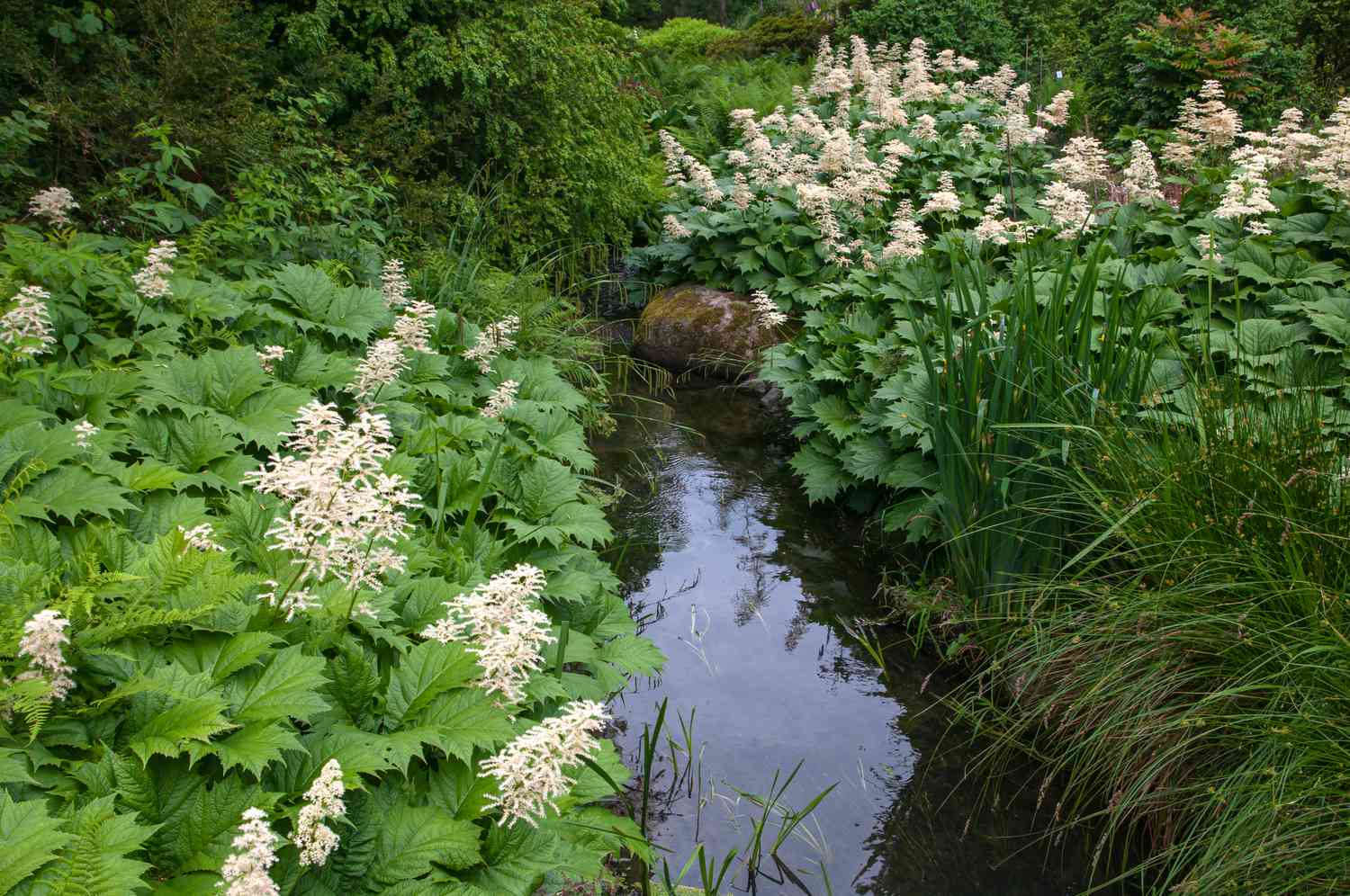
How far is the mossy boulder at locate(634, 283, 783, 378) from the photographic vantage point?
327 inches

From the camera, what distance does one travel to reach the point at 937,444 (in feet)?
14.0

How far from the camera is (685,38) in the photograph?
20125mm

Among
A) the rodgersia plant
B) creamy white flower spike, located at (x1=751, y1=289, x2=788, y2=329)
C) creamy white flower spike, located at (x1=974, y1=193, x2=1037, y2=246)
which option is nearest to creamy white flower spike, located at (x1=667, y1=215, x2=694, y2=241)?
the rodgersia plant

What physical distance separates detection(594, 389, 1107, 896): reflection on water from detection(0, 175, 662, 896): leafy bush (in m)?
0.66

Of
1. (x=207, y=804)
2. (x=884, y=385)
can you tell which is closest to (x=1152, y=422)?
(x=884, y=385)

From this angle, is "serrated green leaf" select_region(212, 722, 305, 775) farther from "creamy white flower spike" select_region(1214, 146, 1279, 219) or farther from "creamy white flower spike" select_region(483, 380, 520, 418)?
"creamy white flower spike" select_region(1214, 146, 1279, 219)

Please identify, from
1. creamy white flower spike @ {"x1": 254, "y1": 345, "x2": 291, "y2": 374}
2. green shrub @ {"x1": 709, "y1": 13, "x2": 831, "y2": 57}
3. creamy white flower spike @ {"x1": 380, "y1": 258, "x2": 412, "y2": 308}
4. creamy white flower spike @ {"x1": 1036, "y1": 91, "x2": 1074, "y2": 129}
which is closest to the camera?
creamy white flower spike @ {"x1": 254, "y1": 345, "x2": 291, "y2": 374}

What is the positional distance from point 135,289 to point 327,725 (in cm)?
275

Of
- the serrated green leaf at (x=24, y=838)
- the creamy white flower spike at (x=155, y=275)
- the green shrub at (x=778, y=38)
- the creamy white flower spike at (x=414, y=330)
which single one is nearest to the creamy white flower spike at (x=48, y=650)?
the serrated green leaf at (x=24, y=838)

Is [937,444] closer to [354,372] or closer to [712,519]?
[712,519]

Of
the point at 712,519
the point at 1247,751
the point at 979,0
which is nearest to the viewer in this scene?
the point at 1247,751

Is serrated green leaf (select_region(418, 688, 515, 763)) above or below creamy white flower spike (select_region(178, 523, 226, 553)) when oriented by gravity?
below

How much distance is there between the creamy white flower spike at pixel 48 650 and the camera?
6.22 feet

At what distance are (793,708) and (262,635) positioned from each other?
2.45 metres
